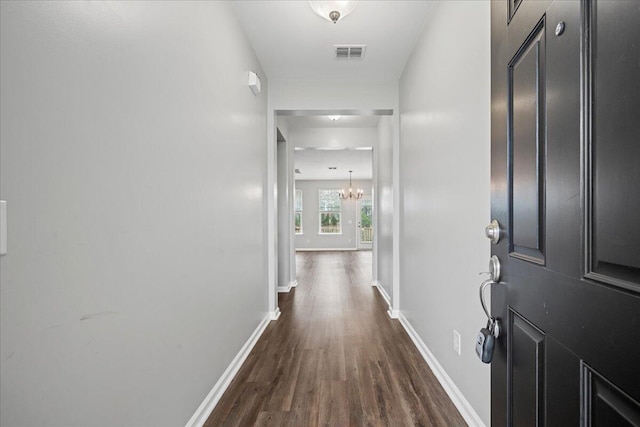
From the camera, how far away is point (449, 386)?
194 cm

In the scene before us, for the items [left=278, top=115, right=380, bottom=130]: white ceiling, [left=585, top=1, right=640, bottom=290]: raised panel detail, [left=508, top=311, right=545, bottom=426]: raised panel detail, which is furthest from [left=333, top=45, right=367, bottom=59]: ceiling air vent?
[left=508, top=311, right=545, bottom=426]: raised panel detail

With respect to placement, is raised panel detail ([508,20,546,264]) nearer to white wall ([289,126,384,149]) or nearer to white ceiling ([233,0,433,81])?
white ceiling ([233,0,433,81])

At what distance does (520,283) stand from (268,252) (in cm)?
279

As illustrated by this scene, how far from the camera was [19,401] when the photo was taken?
736mm

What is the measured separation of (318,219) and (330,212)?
506 mm

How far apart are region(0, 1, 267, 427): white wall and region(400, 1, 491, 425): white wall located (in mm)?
1429

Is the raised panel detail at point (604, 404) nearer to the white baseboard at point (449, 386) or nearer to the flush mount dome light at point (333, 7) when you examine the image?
the white baseboard at point (449, 386)

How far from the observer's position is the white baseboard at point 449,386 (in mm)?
1629

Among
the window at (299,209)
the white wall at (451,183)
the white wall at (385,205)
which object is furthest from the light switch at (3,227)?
the window at (299,209)

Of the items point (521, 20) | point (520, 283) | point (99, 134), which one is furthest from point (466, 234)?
point (99, 134)

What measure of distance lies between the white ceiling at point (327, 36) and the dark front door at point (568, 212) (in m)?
1.67

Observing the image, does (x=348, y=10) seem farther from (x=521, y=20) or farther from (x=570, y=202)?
(x=570, y=202)

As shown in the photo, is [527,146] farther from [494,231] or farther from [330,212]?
[330,212]

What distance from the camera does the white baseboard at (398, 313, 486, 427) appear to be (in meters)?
1.63
